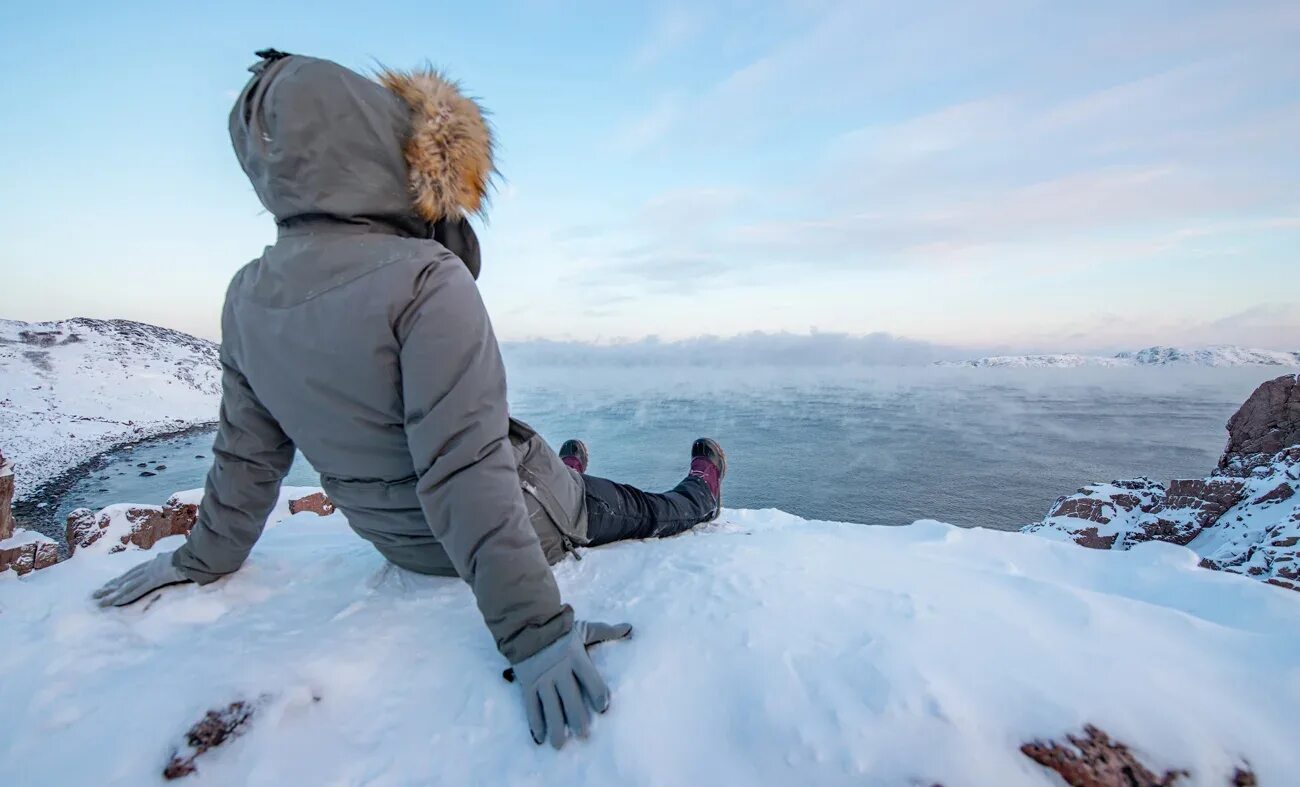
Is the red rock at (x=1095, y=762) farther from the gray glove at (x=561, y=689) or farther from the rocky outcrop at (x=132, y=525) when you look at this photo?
the rocky outcrop at (x=132, y=525)

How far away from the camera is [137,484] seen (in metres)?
27.8

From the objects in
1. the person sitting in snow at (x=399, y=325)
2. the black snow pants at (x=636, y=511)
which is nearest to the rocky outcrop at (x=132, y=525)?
the black snow pants at (x=636, y=511)

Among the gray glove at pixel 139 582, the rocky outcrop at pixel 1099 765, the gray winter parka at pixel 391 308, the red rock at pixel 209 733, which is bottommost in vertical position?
the red rock at pixel 209 733

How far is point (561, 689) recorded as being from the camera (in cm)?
145

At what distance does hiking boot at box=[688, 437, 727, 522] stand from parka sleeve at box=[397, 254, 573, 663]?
7.44 ft

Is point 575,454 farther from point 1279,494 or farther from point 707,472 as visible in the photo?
point 1279,494

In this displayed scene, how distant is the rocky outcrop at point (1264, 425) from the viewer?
9.87 metres

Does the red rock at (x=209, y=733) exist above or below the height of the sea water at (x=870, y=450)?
above

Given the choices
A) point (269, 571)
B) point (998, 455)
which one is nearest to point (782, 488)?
point (998, 455)

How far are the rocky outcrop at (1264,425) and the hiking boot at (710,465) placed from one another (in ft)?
37.9

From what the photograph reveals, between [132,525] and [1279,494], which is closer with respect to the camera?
[132,525]

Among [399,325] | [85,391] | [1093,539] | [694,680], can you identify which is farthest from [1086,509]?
[85,391]

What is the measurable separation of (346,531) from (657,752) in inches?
109

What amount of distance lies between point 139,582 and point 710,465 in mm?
3099
